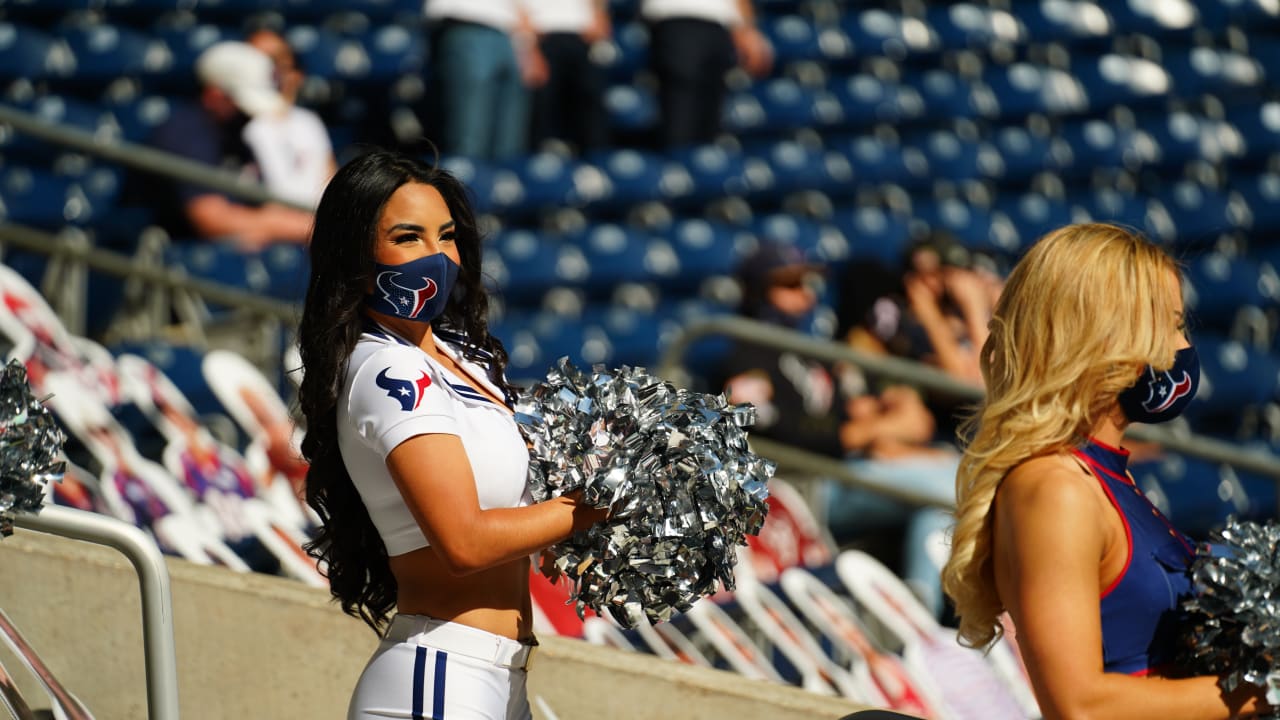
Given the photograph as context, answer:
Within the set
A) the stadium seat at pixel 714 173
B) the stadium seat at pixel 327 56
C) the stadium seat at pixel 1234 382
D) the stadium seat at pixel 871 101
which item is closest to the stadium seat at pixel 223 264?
the stadium seat at pixel 327 56

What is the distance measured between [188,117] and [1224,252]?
586cm

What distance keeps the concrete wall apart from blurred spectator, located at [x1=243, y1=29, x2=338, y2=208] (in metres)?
2.80

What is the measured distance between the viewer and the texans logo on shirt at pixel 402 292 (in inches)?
89.7

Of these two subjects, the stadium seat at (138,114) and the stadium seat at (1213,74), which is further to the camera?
the stadium seat at (1213,74)

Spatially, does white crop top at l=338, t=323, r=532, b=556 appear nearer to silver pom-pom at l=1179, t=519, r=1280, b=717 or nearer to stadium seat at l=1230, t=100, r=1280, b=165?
silver pom-pom at l=1179, t=519, r=1280, b=717

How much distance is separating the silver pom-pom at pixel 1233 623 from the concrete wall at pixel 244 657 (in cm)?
130

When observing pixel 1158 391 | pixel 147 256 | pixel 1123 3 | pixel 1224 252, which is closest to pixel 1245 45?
pixel 1123 3

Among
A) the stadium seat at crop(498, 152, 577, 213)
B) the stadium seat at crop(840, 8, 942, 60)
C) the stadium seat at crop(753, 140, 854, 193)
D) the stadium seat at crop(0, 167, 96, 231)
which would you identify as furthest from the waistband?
the stadium seat at crop(840, 8, 942, 60)

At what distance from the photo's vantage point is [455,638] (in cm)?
225

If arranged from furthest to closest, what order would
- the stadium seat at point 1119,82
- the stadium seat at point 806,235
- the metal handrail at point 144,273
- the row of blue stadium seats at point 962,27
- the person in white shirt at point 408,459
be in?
the stadium seat at point 1119,82 < the row of blue stadium seats at point 962,27 < the stadium seat at point 806,235 < the metal handrail at point 144,273 < the person in white shirt at point 408,459

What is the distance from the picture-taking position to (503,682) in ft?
7.50

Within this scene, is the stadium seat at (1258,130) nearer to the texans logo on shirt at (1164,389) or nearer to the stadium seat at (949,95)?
the stadium seat at (949,95)

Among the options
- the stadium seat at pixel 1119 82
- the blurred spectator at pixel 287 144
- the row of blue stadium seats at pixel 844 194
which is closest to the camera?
→ the blurred spectator at pixel 287 144

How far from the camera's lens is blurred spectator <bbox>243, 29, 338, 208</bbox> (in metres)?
6.17
